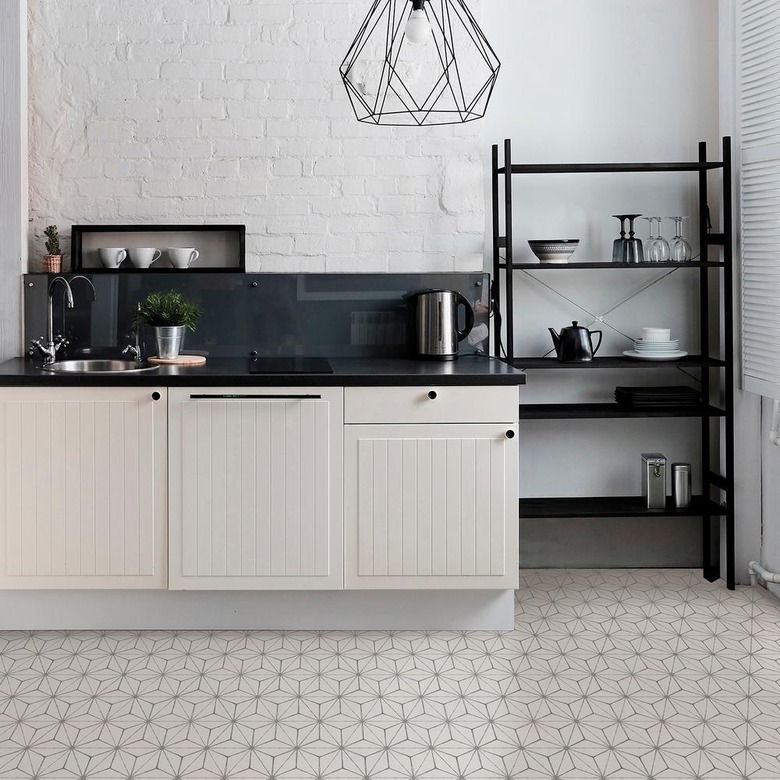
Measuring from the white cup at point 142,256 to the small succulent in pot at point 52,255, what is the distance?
292 mm

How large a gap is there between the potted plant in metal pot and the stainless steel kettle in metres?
0.91

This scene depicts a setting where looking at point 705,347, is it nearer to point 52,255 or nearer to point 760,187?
point 760,187

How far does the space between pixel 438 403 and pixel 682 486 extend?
1293 mm

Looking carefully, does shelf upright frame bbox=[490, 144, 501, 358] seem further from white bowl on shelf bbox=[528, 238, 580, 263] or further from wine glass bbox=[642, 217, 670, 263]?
wine glass bbox=[642, 217, 670, 263]

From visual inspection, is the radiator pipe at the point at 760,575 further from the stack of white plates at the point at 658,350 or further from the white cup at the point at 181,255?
the white cup at the point at 181,255

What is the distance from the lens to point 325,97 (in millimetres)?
3852

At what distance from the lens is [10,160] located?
3740mm

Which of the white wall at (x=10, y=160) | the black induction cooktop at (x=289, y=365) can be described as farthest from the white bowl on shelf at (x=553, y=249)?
the white wall at (x=10, y=160)

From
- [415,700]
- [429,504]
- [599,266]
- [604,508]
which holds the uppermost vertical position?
[599,266]

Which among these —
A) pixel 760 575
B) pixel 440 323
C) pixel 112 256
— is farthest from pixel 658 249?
pixel 112 256

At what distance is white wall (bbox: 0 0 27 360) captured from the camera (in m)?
3.73

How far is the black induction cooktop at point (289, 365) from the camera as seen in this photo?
3.32 m

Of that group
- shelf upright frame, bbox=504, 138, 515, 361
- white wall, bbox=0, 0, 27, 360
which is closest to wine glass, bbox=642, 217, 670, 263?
shelf upright frame, bbox=504, 138, 515, 361

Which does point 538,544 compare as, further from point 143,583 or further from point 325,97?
point 325,97
